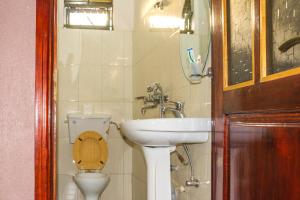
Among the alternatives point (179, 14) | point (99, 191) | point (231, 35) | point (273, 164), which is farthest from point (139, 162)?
point (273, 164)

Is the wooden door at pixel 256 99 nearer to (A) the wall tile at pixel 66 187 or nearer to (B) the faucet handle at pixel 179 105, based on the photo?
(B) the faucet handle at pixel 179 105

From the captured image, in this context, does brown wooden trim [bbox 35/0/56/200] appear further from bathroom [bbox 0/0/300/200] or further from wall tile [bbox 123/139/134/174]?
wall tile [bbox 123/139/134/174]

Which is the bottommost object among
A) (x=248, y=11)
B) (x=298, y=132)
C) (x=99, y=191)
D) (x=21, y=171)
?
(x=99, y=191)

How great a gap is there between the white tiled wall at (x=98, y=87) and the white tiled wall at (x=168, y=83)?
15cm

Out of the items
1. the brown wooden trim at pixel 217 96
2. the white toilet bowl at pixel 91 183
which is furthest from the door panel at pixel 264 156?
the white toilet bowl at pixel 91 183

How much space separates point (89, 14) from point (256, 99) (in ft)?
9.23

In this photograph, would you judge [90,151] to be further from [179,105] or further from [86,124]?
[179,105]

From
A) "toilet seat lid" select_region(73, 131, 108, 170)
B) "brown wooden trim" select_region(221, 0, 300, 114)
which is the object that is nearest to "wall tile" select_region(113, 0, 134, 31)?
"toilet seat lid" select_region(73, 131, 108, 170)

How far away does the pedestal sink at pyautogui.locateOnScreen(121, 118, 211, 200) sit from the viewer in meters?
1.65

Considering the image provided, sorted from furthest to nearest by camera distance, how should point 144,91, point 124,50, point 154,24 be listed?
1. point 124,50
2. point 144,91
3. point 154,24

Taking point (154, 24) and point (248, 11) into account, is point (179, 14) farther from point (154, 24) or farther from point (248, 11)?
point (248, 11)

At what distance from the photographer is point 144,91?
3.13 m

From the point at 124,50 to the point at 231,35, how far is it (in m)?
2.35

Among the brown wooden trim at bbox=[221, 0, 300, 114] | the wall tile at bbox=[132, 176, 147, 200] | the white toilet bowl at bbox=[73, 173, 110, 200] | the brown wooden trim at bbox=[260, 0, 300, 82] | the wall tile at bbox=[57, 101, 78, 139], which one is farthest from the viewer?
the wall tile at bbox=[57, 101, 78, 139]
